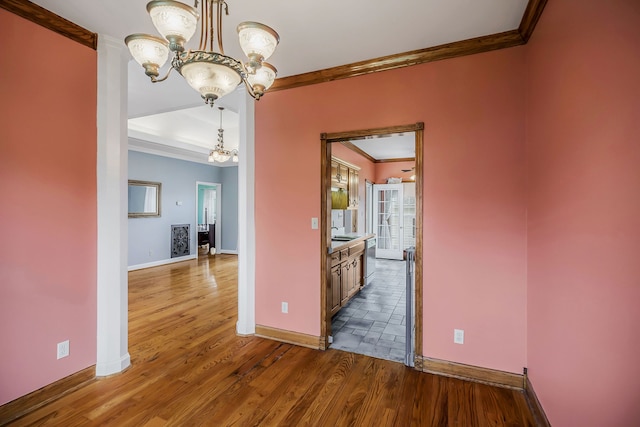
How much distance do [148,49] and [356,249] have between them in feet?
12.2

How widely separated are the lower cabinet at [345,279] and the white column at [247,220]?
0.94 meters

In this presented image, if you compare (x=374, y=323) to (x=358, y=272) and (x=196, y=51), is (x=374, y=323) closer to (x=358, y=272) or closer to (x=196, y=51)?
(x=358, y=272)

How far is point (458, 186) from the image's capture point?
8.36 feet

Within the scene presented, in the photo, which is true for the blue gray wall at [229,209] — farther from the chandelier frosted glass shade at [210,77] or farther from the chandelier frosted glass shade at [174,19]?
the chandelier frosted glass shade at [174,19]

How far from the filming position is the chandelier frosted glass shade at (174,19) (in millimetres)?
1269

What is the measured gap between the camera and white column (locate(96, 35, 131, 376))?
249cm

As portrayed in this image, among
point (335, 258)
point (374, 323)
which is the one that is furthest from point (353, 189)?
point (374, 323)

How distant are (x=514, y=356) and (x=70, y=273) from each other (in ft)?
11.7

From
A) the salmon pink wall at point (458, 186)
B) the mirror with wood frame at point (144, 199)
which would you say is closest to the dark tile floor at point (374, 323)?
the salmon pink wall at point (458, 186)

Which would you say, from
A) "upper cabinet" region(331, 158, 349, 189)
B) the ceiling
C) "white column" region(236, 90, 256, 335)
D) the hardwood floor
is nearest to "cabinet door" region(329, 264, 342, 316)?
the hardwood floor

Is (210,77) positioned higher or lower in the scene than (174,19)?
lower

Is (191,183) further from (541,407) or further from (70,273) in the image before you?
(541,407)

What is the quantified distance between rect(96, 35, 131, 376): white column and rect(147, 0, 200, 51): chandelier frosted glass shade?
5.23ft

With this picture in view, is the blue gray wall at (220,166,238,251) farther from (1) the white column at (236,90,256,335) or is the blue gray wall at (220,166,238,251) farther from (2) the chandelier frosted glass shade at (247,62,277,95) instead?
(2) the chandelier frosted glass shade at (247,62,277,95)
